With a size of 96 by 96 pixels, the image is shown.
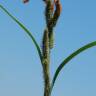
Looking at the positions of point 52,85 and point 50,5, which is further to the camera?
point 50,5

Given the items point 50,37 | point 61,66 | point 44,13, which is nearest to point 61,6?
point 44,13

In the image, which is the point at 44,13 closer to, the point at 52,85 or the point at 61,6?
the point at 61,6

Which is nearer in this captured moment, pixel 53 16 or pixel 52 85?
pixel 52 85

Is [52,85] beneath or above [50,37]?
beneath

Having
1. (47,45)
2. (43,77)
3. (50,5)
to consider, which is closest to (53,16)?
(50,5)

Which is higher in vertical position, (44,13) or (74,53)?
(44,13)

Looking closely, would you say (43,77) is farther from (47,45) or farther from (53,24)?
(53,24)

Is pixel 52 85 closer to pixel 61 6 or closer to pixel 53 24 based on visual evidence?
pixel 53 24
